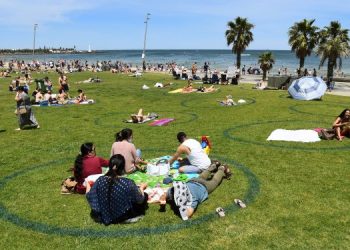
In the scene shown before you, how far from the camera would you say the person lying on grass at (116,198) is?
293 inches

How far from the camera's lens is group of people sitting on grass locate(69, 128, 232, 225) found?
7504mm

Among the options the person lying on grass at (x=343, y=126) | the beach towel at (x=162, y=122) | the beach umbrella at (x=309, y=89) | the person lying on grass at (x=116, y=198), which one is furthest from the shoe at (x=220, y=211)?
the beach umbrella at (x=309, y=89)

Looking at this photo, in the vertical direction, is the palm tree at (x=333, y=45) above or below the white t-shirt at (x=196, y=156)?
above

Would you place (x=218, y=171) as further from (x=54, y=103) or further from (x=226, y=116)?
(x=54, y=103)

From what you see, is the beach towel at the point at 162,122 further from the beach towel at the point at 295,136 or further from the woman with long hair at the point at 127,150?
the woman with long hair at the point at 127,150

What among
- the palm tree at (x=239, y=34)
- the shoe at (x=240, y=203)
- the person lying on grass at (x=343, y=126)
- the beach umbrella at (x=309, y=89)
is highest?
the palm tree at (x=239, y=34)

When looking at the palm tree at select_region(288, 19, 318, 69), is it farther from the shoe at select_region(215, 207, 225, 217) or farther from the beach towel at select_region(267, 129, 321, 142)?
the shoe at select_region(215, 207, 225, 217)

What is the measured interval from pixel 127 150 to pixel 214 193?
2.64 meters

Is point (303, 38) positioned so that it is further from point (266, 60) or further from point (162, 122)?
point (162, 122)

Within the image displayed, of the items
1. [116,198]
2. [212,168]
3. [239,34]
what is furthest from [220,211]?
[239,34]

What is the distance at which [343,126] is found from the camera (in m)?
13.9

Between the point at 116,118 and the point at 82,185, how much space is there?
10.9m

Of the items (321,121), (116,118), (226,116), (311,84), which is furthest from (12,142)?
(311,84)

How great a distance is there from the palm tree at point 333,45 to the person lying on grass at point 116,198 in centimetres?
3807
